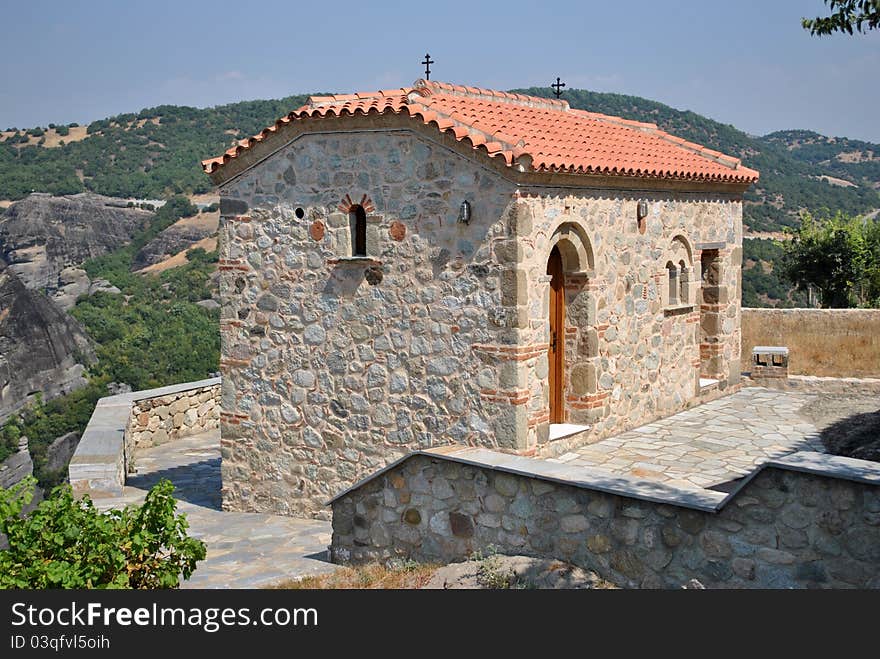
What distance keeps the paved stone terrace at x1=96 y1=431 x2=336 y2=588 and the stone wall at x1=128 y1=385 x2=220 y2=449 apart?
0.59 feet

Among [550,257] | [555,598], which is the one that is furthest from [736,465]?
[555,598]

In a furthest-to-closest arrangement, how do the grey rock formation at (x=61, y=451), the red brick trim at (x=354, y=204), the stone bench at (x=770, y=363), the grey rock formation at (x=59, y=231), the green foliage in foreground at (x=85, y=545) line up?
the grey rock formation at (x=59, y=231) → the grey rock formation at (x=61, y=451) → the stone bench at (x=770, y=363) → the red brick trim at (x=354, y=204) → the green foliage in foreground at (x=85, y=545)

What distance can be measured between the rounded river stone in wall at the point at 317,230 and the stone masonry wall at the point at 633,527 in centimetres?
338

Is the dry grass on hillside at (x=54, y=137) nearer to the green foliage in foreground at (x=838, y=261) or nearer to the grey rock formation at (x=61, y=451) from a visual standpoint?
the grey rock formation at (x=61, y=451)

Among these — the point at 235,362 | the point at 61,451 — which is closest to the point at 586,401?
the point at 235,362

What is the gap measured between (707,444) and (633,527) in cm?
511

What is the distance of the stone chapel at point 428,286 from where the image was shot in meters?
9.15

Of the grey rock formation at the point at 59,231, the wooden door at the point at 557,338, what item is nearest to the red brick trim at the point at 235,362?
the wooden door at the point at 557,338

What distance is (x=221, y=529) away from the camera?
10.2 meters

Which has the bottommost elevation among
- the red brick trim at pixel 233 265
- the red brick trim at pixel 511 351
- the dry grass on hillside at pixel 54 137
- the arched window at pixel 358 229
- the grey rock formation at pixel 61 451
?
the grey rock formation at pixel 61 451

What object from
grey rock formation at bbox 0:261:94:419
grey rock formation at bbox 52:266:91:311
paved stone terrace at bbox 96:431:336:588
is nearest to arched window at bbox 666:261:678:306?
paved stone terrace at bbox 96:431:336:588

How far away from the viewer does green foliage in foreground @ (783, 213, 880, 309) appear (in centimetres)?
1892

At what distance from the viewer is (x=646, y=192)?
1141 centimetres

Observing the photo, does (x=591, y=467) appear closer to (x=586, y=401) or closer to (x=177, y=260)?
(x=586, y=401)
